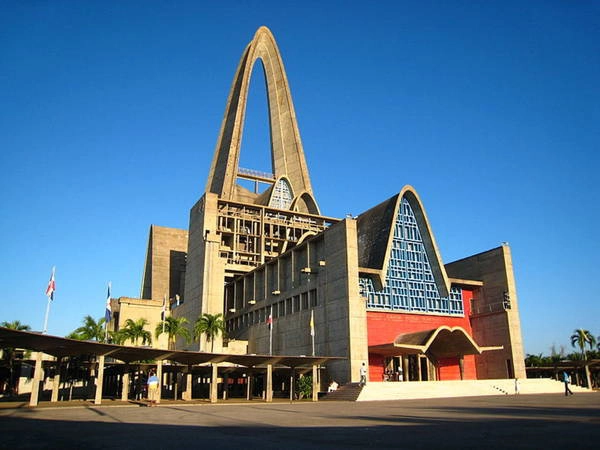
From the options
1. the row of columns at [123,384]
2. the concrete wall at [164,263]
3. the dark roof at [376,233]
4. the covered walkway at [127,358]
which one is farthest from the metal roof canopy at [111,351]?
the concrete wall at [164,263]

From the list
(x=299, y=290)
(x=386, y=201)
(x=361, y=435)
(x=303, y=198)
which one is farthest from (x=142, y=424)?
(x=303, y=198)

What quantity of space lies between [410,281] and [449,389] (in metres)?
14.4

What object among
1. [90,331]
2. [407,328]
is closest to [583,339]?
[407,328]

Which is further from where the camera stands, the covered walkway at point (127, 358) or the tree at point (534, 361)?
the tree at point (534, 361)

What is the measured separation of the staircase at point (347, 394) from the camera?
3666cm

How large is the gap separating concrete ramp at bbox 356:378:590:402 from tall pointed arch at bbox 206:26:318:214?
4639cm

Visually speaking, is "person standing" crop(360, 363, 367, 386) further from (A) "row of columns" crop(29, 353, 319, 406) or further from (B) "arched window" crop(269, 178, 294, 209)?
(B) "arched window" crop(269, 178, 294, 209)

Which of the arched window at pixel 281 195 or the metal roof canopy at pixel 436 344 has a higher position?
the arched window at pixel 281 195

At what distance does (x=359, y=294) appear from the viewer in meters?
46.2

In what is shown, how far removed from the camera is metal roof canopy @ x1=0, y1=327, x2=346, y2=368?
2590 cm

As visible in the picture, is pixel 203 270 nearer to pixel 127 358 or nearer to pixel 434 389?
pixel 127 358

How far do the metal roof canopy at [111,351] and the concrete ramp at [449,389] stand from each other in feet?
15.6

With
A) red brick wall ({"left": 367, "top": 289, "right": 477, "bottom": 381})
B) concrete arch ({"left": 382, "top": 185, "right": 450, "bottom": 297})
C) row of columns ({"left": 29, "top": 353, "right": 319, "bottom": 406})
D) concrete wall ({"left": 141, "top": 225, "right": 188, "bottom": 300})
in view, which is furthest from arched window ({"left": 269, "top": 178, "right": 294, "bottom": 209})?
row of columns ({"left": 29, "top": 353, "right": 319, "bottom": 406})

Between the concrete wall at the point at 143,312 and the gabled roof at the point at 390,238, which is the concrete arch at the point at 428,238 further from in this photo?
the concrete wall at the point at 143,312
